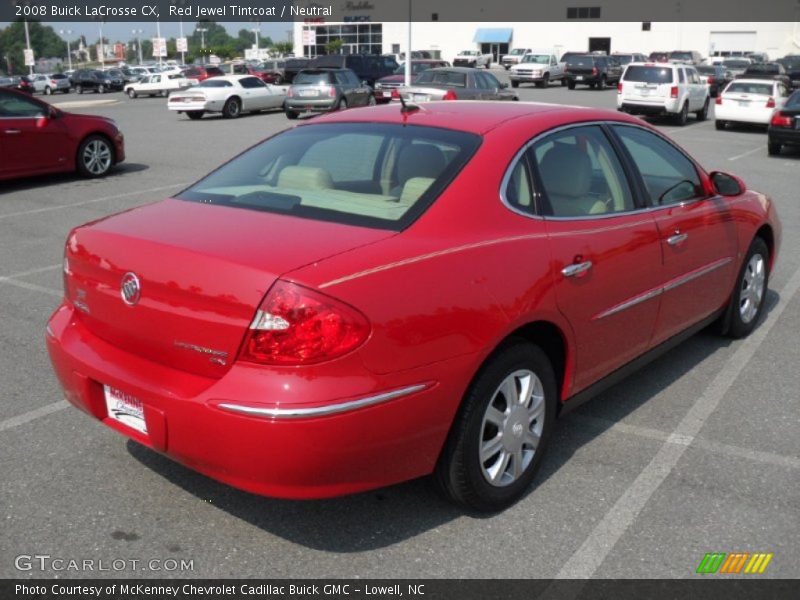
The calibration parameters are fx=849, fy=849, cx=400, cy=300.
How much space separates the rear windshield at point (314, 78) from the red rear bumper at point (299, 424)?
24322 millimetres

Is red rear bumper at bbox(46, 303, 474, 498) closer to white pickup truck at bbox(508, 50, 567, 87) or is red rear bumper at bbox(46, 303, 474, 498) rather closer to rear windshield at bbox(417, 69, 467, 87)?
rear windshield at bbox(417, 69, 467, 87)

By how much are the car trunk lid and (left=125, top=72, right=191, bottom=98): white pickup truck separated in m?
45.2

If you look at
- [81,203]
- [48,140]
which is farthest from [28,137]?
[81,203]

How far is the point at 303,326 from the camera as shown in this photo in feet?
9.29

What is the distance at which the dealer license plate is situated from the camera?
126 inches

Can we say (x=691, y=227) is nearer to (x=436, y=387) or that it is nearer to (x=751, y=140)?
(x=436, y=387)

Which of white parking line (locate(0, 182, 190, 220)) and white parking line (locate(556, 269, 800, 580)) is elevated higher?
white parking line (locate(0, 182, 190, 220))

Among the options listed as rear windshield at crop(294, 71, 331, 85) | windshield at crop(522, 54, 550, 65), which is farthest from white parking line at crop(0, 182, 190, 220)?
Result: windshield at crop(522, 54, 550, 65)

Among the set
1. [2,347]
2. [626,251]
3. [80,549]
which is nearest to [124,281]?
[80,549]

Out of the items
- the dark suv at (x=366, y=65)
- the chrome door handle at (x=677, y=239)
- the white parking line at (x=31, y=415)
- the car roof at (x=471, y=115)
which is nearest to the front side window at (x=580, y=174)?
the car roof at (x=471, y=115)

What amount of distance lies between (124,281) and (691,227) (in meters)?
3.02

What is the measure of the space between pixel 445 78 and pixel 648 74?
649 cm

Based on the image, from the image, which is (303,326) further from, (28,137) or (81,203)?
(28,137)

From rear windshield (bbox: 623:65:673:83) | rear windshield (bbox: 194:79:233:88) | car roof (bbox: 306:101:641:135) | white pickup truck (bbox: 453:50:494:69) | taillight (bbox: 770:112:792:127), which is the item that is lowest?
taillight (bbox: 770:112:792:127)
